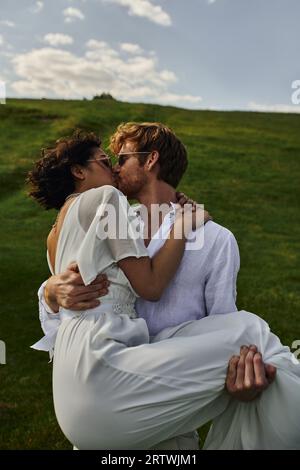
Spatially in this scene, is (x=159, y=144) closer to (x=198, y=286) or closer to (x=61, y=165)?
(x=61, y=165)

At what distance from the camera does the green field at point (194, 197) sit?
411 inches

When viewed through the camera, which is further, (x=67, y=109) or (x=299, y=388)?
(x=67, y=109)

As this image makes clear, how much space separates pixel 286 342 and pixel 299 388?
28.9 feet

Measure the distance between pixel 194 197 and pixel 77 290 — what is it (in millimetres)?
23663

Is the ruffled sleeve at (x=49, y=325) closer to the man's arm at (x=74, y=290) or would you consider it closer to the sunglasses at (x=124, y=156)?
the man's arm at (x=74, y=290)

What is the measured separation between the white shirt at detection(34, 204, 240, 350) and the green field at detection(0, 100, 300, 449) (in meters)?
4.21

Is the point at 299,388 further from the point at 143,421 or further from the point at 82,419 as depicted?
the point at 82,419

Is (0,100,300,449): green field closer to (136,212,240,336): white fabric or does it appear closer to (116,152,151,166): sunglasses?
(136,212,240,336): white fabric

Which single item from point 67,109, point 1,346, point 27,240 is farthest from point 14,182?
point 1,346

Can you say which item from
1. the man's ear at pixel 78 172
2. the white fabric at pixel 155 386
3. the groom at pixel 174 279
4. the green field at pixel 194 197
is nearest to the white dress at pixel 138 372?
the white fabric at pixel 155 386

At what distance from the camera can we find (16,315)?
45.2ft

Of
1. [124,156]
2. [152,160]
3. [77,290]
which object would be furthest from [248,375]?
[124,156]

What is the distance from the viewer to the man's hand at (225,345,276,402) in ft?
12.1

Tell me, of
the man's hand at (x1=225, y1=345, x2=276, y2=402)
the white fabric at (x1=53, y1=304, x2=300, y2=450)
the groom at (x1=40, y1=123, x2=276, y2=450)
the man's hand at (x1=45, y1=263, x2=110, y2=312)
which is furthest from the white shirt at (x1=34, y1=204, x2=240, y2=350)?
the man's hand at (x1=225, y1=345, x2=276, y2=402)
